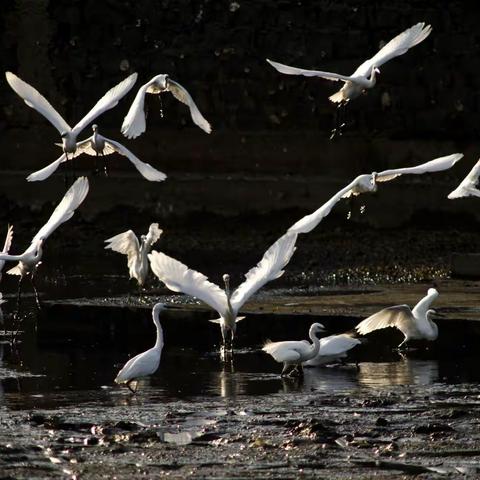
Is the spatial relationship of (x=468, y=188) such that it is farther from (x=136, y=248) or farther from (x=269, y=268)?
(x=269, y=268)

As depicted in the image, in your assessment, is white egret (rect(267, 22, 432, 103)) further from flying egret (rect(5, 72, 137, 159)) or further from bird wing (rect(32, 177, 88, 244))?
bird wing (rect(32, 177, 88, 244))

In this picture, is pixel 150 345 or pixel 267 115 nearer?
pixel 150 345

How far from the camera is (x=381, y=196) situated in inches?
1043

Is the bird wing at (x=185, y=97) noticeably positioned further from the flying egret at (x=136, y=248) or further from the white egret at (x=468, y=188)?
the white egret at (x=468, y=188)

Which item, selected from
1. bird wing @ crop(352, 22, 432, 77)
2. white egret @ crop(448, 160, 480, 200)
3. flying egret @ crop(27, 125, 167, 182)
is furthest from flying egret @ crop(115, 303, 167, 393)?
white egret @ crop(448, 160, 480, 200)

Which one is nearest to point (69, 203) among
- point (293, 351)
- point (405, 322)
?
point (293, 351)

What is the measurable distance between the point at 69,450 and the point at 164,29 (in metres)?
16.9

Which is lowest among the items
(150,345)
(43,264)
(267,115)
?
(150,345)

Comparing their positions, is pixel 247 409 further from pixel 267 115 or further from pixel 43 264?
pixel 267 115

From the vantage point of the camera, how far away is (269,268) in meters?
15.3

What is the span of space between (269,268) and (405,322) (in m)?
1.87

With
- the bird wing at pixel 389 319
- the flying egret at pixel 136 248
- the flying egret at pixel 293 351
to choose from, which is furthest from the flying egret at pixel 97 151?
the flying egret at pixel 293 351

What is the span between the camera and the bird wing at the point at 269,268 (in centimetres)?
1527

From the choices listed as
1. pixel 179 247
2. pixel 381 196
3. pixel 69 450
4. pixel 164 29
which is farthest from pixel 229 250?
pixel 69 450
